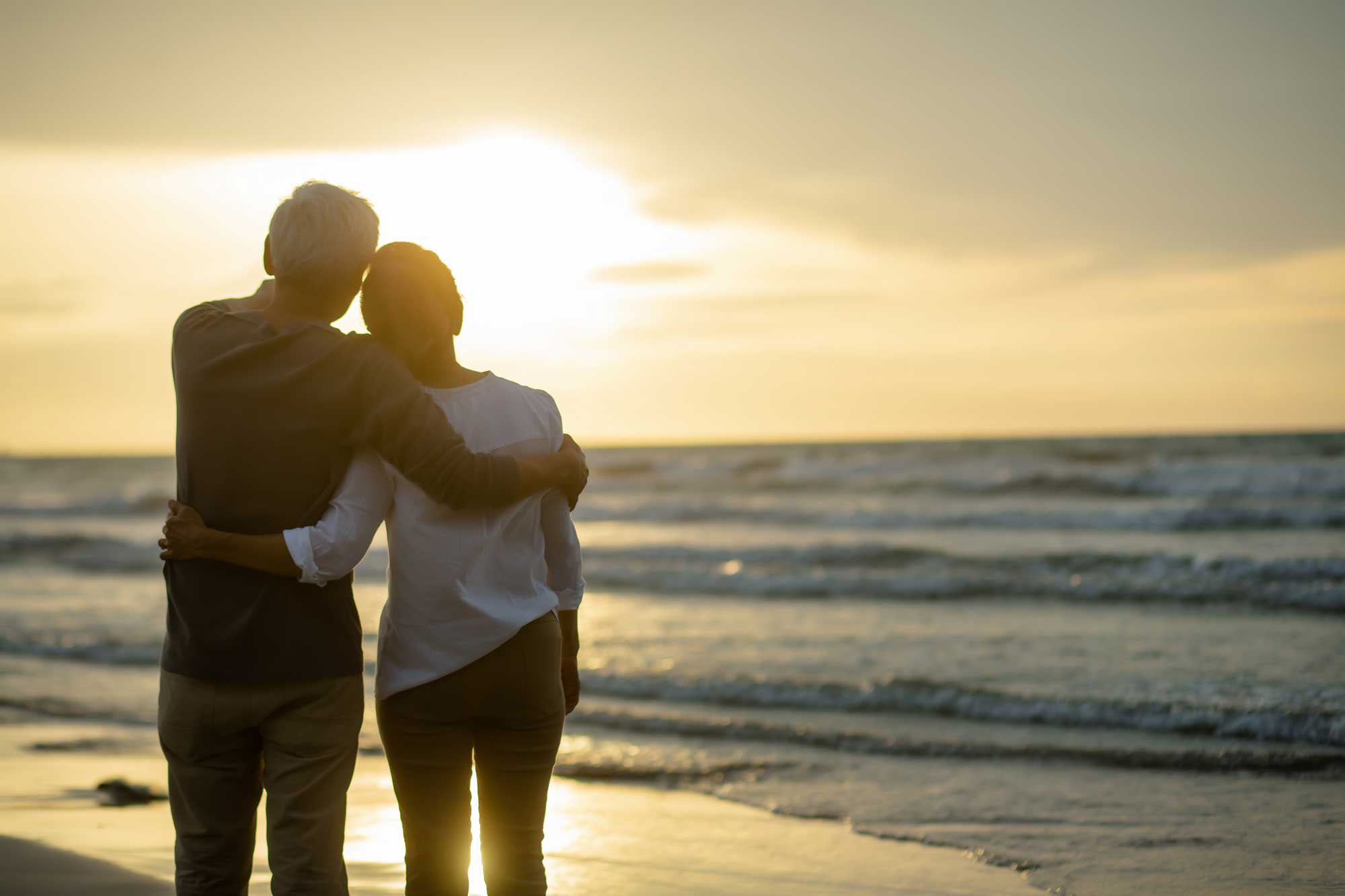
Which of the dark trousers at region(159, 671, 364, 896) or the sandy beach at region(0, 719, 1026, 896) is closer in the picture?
the dark trousers at region(159, 671, 364, 896)

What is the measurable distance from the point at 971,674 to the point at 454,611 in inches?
229

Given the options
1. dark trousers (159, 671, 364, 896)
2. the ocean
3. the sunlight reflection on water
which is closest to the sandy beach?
the sunlight reflection on water

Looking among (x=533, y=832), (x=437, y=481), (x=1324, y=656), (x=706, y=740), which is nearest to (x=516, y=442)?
(x=437, y=481)

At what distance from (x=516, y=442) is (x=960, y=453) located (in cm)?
3792

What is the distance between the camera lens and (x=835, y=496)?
2656 centimetres

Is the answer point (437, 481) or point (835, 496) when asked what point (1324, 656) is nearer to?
point (437, 481)

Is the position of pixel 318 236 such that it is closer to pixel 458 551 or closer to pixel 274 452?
pixel 274 452

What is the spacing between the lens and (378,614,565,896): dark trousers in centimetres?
231

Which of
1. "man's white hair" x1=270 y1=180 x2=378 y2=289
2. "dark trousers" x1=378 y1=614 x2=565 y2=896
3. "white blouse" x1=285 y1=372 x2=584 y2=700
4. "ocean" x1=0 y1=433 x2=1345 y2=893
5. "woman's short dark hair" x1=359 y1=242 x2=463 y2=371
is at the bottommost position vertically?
"ocean" x1=0 y1=433 x2=1345 y2=893

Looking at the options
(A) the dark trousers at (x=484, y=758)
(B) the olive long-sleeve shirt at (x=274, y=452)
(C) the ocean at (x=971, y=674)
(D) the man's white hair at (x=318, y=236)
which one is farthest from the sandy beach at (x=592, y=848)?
(D) the man's white hair at (x=318, y=236)

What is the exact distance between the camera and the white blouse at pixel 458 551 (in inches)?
88.7

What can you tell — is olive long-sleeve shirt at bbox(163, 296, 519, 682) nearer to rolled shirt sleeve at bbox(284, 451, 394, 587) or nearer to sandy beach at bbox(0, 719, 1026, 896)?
rolled shirt sleeve at bbox(284, 451, 394, 587)

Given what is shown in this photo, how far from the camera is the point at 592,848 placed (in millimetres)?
4355

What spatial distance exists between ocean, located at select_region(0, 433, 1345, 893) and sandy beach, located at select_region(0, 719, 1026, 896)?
8.5 inches
